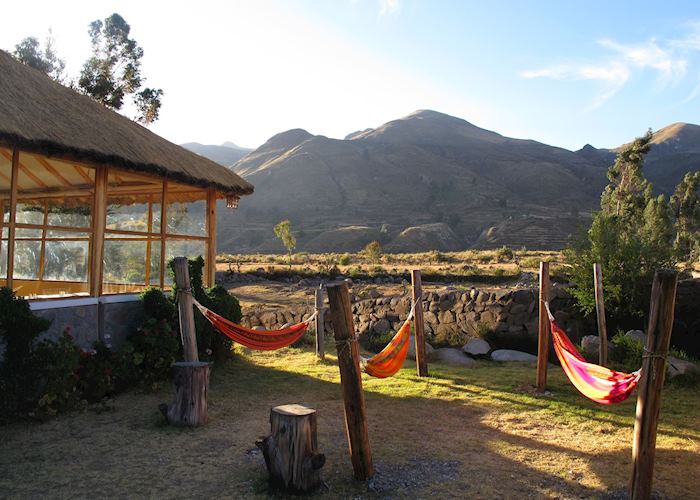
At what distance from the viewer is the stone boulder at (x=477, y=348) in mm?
7855

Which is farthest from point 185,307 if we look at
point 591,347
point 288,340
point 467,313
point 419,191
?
point 419,191

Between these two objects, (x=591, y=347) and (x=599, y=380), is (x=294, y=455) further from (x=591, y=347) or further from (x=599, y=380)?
(x=591, y=347)

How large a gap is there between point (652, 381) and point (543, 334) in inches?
104

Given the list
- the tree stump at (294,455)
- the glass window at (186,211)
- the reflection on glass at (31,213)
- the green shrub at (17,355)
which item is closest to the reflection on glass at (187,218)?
the glass window at (186,211)

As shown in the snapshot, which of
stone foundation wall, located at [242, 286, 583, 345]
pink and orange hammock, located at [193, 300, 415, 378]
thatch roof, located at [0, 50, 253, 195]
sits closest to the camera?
pink and orange hammock, located at [193, 300, 415, 378]

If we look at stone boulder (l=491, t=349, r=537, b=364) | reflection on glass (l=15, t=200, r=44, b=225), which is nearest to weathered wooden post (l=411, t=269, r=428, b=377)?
stone boulder (l=491, t=349, r=537, b=364)

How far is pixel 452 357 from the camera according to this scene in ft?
25.2

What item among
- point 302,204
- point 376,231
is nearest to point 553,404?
point 376,231

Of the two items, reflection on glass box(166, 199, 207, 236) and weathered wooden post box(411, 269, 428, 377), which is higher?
reflection on glass box(166, 199, 207, 236)

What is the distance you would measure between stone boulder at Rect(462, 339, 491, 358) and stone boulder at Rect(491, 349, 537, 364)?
0.13 metres

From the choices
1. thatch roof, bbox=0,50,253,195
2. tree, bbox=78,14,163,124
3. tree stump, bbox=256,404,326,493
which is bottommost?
tree stump, bbox=256,404,326,493

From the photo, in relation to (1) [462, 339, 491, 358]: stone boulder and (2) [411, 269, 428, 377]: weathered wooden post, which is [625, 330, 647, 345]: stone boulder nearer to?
(1) [462, 339, 491, 358]: stone boulder

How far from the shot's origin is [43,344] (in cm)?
467

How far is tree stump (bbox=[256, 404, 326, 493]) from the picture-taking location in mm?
3271
